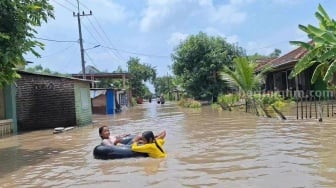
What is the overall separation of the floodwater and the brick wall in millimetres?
5440

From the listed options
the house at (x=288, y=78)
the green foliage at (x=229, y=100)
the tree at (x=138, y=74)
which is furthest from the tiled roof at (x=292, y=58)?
the tree at (x=138, y=74)

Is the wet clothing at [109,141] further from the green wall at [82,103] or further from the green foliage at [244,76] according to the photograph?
Answer: the green foliage at [244,76]

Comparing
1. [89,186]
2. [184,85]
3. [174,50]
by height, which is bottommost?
[89,186]

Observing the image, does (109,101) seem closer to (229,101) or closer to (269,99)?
(229,101)

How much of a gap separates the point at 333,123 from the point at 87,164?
10.2 meters

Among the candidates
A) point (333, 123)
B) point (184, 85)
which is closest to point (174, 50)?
point (184, 85)

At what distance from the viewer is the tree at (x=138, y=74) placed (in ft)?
261

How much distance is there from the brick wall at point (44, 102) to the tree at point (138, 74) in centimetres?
5504

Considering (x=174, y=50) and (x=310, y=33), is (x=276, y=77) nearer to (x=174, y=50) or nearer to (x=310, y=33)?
(x=174, y=50)

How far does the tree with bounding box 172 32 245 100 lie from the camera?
4312cm

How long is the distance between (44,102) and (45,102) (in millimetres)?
51

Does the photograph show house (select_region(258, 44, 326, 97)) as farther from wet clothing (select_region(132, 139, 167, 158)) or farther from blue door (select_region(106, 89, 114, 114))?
wet clothing (select_region(132, 139, 167, 158))

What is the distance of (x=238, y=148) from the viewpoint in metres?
12.4

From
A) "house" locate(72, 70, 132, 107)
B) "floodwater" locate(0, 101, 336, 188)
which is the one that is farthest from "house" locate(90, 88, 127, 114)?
"floodwater" locate(0, 101, 336, 188)
